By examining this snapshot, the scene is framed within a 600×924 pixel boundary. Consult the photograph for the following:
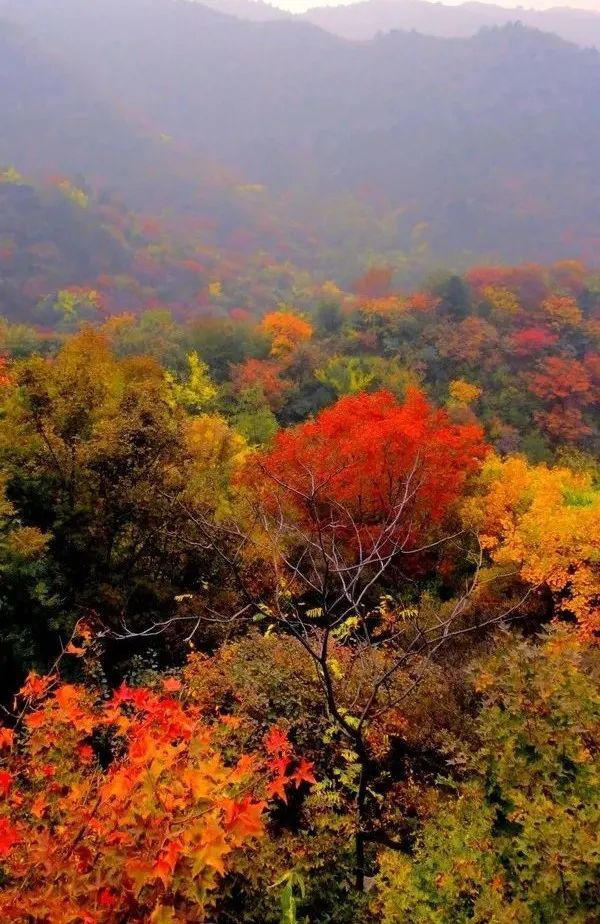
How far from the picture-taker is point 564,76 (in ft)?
437

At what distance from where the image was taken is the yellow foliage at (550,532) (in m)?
15.0

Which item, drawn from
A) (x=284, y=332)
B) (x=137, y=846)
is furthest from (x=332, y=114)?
(x=137, y=846)

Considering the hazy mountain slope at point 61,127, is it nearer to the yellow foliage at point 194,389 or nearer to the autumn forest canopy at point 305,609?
the autumn forest canopy at point 305,609

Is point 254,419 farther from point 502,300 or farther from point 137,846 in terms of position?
point 502,300

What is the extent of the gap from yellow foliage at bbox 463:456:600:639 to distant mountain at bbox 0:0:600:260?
98.2 m

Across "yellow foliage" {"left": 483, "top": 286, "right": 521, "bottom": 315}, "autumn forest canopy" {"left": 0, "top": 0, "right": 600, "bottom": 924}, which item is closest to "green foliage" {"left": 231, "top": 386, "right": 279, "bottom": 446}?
"autumn forest canopy" {"left": 0, "top": 0, "right": 600, "bottom": 924}

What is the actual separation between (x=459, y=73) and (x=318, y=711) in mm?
169090

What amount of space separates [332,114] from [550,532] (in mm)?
153372

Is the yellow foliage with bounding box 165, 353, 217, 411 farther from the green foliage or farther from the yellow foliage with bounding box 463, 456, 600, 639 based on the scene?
the yellow foliage with bounding box 463, 456, 600, 639

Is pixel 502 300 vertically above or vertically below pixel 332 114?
below

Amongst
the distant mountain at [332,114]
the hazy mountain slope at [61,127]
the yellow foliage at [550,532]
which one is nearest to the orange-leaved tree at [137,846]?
the yellow foliage at [550,532]

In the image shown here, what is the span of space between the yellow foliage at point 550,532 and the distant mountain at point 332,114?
98.2 metres

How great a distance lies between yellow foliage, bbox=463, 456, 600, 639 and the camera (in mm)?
15047

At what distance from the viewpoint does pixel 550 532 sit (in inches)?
625
